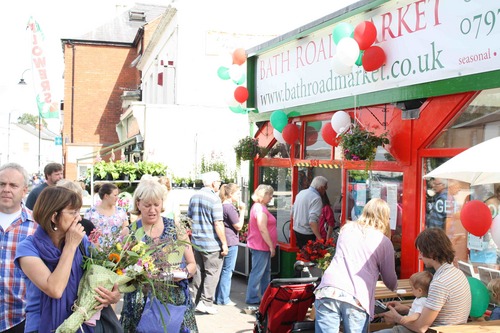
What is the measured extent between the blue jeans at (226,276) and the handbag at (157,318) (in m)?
4.09

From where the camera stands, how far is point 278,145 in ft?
33.7

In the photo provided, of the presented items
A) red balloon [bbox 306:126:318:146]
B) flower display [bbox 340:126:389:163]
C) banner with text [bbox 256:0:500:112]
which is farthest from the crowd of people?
red balloon [bbox 306:126:318:146]

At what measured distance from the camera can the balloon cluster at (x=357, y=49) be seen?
6.68 m

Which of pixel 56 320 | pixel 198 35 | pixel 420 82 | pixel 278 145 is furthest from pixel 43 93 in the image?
pixel 56 320

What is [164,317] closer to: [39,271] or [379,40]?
[39,271]

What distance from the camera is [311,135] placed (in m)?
9.05

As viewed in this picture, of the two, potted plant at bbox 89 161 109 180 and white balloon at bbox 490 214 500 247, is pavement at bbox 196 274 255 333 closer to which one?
white balloon at bbox 490 214 500 247

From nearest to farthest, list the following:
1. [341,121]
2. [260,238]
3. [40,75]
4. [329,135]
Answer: [341,121], [329,135], [260,238], [40,75]

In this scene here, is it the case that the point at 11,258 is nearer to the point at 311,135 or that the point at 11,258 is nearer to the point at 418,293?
the point at 418,293

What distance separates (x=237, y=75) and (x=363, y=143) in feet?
13.2

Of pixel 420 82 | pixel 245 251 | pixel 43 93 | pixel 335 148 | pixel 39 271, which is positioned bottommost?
pixel 245 251

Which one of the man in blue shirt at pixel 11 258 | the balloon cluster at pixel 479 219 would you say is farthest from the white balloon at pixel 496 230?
the man in blue shirt at pixel 11 258

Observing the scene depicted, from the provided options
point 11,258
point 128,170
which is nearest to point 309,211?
point 11,258

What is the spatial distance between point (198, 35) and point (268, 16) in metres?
Answer: 2.57
